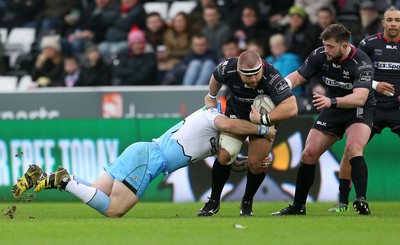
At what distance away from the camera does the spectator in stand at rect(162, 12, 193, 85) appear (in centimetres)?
2301

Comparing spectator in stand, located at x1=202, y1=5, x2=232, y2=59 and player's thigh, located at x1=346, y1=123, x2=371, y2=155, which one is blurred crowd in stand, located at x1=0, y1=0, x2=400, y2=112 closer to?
spectator in stand, located at x1=202, y1=5, x2=232, y2=59

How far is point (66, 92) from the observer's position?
22766mm

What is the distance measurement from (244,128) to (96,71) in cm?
1096

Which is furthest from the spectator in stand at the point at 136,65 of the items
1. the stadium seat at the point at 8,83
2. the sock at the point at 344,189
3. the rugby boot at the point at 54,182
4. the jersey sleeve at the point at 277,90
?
the jersey sleeve at the point at 277,90

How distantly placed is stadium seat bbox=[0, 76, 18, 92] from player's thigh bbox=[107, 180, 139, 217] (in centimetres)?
1198

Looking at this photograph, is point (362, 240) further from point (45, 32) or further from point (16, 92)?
point (45, 32)

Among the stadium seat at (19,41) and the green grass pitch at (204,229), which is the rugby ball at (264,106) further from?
the stadium seat at (19,41)

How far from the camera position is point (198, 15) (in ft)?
78.7

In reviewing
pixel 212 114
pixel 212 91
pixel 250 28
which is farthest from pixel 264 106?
pixel 250 28

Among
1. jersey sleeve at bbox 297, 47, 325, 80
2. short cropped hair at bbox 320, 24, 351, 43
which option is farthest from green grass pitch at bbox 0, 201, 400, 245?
short cropped hair at bbox 320, 24, 351, 43

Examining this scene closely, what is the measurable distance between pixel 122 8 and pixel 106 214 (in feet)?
40.7

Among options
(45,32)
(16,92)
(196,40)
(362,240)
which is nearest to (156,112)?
(196,40)

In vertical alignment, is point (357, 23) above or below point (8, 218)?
above

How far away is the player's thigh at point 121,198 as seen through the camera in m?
Result: 13.0
